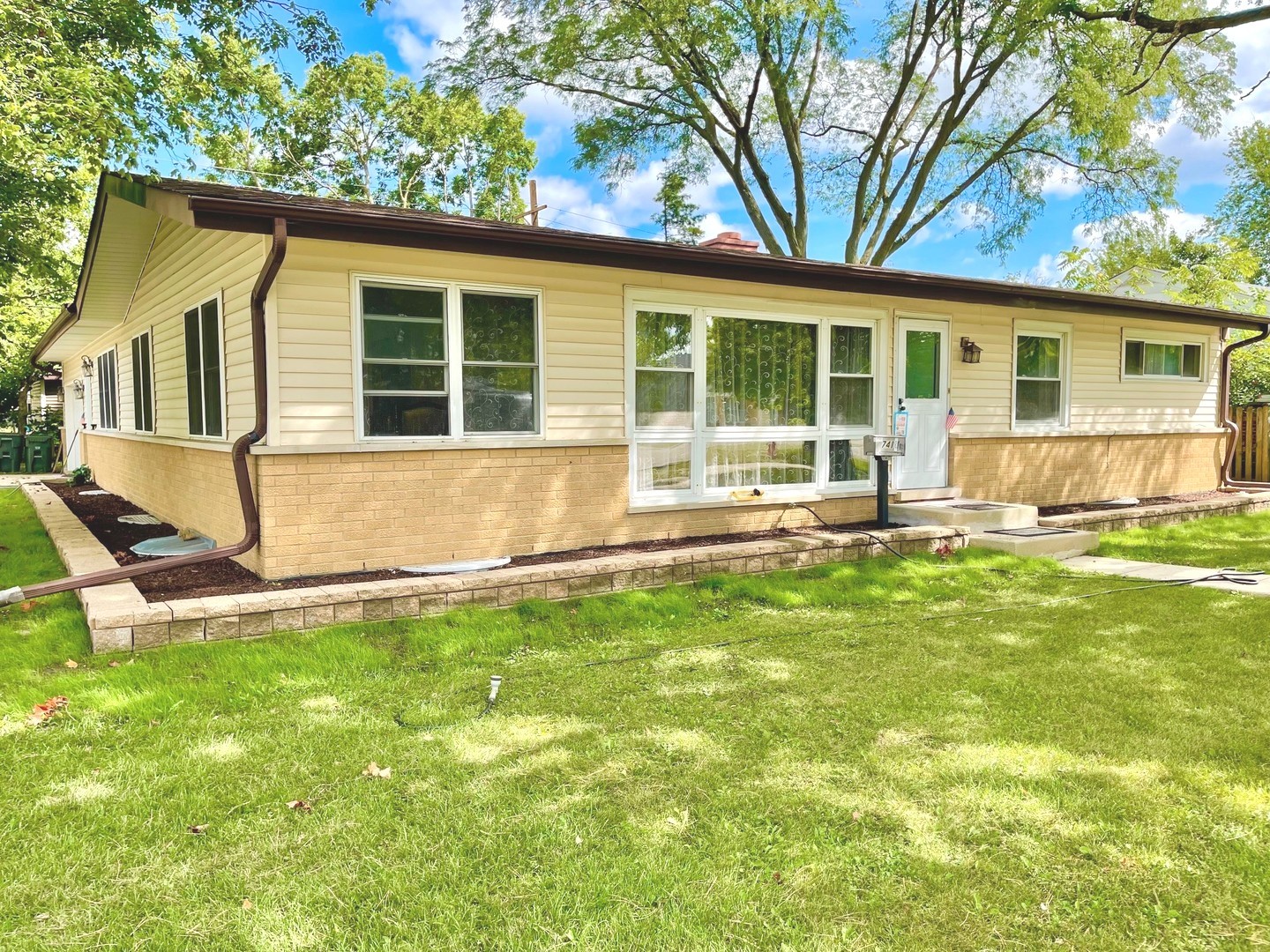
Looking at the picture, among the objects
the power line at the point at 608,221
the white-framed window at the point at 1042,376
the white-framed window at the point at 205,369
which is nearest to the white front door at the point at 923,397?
the white-framed window at the point at 1042,376

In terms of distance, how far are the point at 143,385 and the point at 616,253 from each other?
288 inches

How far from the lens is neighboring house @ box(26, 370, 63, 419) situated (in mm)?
22922

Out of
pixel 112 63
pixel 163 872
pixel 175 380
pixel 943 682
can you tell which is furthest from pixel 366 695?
pixel 112 63

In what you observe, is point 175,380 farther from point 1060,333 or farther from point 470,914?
point 1060,333

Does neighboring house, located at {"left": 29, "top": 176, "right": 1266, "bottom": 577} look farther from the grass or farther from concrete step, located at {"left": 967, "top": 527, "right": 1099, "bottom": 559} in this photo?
the grass

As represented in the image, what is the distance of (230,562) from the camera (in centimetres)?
646

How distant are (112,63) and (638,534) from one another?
8.47 m

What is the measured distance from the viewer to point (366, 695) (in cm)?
417

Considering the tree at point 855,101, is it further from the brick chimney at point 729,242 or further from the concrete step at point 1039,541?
the concrete step at point 1039,541

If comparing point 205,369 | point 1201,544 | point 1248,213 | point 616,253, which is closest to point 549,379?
point 616,253

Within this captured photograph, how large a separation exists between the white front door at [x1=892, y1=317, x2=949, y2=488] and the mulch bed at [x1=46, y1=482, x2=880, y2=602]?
965mm

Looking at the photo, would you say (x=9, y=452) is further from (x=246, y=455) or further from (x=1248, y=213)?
(x=1248, y=213)

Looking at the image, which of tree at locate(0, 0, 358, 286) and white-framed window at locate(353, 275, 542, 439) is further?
tree at locate(0, 0, 358, 286)

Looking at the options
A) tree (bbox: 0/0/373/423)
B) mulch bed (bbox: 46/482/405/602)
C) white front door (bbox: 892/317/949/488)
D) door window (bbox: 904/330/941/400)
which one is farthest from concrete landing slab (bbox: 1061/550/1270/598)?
tree (bbox: 0/0/373/423)
